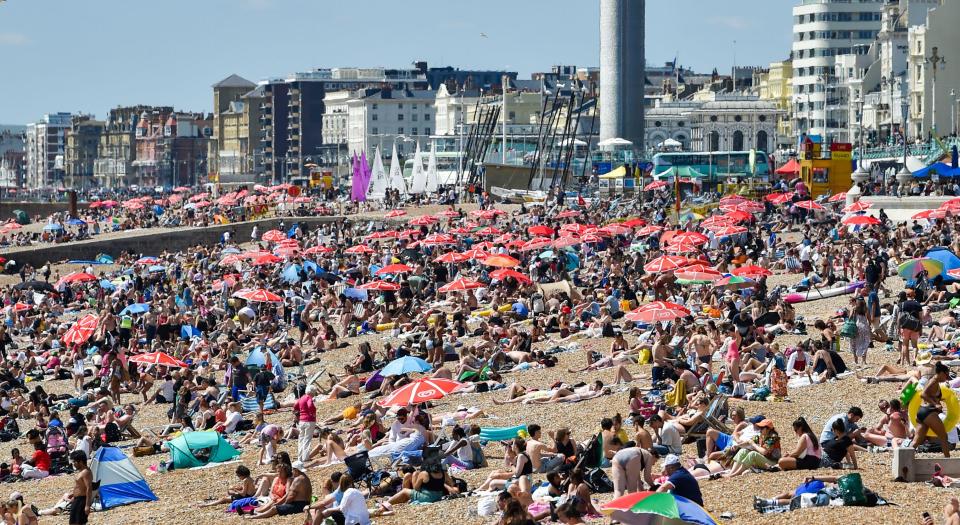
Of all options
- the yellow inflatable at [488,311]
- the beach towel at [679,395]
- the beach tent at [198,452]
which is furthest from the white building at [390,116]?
the beach towel at [679,395]

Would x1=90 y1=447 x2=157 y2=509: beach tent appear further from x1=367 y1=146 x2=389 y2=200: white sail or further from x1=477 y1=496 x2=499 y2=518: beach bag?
x1=367 y1=146 x2=389 y2=200: white sail

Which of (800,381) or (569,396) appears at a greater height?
(800,381)

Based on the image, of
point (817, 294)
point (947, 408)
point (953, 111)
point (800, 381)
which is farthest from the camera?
point (953, 111)

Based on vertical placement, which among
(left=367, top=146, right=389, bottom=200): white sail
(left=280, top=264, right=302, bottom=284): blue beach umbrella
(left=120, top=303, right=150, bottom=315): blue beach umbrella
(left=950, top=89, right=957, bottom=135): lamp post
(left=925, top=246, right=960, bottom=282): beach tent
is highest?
(left=950, top=89, right=957, bottom=135): lamp post

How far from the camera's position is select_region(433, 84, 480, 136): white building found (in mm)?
128375

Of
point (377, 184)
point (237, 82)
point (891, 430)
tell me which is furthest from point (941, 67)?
point (237, 82)

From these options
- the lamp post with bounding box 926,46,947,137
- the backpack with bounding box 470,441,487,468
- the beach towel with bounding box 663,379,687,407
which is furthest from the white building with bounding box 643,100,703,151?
the backpack with bounding box 470,441,487,468

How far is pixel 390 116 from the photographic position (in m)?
136

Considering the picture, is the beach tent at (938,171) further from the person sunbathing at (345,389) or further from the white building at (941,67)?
the white building at (941,67)

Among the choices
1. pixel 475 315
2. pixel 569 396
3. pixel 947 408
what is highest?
pixel 947 408

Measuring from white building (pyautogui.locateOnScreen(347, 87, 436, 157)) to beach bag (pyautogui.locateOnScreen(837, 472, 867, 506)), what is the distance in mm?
122262

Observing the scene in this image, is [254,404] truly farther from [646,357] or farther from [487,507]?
[487,507]

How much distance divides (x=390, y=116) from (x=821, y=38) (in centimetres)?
4284

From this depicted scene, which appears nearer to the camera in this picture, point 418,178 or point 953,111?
point 418,178
